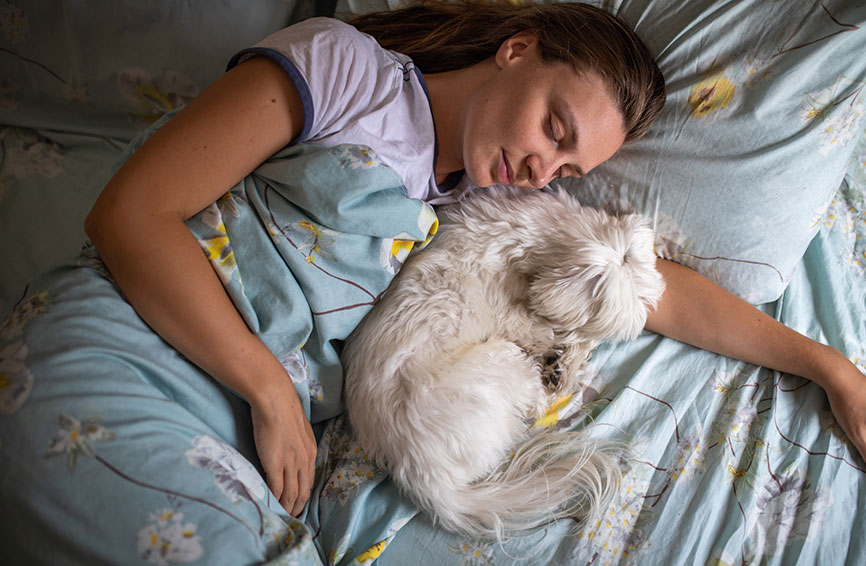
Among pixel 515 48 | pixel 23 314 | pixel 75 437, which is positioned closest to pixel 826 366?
pixel 515 48

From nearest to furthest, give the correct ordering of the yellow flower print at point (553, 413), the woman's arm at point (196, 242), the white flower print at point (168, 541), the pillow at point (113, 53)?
1. the white flower print at point (168, 541)
2. the woman's arm at point (196, 242)
3. the yellow flower print at point (553, 413)
4. the pillow at point (113, 53)

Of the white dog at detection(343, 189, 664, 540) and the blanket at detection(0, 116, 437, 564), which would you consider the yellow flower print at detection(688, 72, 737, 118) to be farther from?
the blanket at detection(0, 116, 437, 564)

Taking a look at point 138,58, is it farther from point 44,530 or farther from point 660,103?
point 660,103

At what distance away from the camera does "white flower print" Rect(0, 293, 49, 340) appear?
0.79 meters

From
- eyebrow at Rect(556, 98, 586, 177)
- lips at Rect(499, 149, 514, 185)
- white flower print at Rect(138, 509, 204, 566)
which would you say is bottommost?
white flower print at Rect(138, 509, 204, 566)

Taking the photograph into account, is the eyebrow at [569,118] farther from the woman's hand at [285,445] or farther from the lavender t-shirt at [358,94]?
the woman's hand at [285,445]

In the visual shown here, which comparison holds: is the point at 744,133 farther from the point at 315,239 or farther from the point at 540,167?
the point at 315,239

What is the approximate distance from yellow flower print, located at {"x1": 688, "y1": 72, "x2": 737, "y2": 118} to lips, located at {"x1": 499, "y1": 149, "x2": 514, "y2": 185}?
1.28 ft

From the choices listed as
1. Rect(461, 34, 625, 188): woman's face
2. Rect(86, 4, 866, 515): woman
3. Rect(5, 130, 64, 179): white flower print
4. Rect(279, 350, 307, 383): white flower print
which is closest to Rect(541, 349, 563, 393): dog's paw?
Rect(86, 4, 866, 515): woman

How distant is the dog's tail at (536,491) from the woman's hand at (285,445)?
21 centimetres

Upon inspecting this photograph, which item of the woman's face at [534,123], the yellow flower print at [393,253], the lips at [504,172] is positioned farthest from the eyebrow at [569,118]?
the yellow flower print at [393,253]

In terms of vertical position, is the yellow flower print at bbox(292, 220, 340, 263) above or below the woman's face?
below

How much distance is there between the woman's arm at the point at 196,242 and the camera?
2.56ft

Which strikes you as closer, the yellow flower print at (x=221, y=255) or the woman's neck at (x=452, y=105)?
the yellow flower print at (x=221, y=255)
